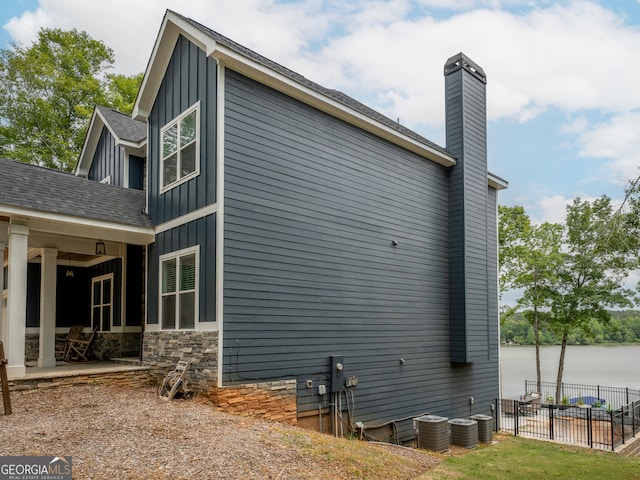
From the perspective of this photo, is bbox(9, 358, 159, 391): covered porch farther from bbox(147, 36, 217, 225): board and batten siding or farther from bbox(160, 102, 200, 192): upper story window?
bbox(160, 102, 200, 192): upper story window

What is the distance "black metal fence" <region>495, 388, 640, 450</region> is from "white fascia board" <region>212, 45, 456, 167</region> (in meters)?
6.80

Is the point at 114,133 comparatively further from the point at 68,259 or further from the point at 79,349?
the point at 79,349

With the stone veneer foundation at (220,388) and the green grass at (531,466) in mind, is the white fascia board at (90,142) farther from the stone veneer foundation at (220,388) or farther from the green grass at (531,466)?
the green grass at (531,466)

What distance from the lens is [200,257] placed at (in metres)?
8.28

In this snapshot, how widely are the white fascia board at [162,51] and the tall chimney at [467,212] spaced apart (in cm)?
654

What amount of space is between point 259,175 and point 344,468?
4.83 m

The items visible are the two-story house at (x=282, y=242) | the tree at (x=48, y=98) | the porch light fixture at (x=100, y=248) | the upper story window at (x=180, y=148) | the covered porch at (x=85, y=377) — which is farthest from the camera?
the tree at (x=48, y=98)

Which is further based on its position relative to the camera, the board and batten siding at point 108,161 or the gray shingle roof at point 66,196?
the board and batten siding at point 108,161

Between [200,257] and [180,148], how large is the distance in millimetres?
2292

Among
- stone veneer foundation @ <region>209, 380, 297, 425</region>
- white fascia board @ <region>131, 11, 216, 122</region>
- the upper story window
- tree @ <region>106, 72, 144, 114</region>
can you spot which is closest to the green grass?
stone veneer foundation @ <region>209, 380, 297, 425</region>

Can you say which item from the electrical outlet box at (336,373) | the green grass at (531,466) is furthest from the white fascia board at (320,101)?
the green grass at (531,466)

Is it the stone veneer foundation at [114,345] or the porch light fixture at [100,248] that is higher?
the porch light fixture at [100,248]

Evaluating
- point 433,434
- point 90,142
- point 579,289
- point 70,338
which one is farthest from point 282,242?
point 579,289

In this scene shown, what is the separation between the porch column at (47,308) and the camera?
10.4 metres
